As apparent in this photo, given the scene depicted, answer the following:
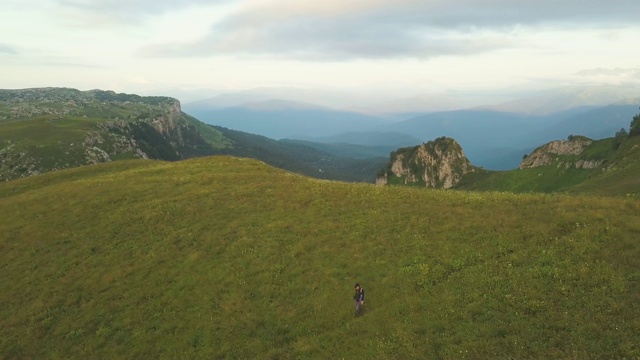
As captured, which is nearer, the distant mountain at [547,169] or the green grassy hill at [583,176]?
the green grassy hill at [583,176]

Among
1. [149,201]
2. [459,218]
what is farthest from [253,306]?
[149,201]

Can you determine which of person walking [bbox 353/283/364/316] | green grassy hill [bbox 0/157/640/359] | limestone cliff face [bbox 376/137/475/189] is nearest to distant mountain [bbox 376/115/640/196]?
limestone cliff face [bbox 376/137/475/189]

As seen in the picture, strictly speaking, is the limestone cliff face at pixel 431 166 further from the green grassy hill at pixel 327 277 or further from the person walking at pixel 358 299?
the person walking at pixel 358 299

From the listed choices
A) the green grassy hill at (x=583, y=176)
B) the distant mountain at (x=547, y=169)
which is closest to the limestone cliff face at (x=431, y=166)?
the distant mountain at (x=547, y=169)

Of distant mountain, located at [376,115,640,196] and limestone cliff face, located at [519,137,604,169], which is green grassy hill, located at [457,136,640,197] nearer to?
distant mountain, located at [376,115,640,196]

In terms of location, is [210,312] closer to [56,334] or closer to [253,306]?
[253,306]

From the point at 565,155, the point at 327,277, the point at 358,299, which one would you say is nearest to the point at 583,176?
the point at 565,155
